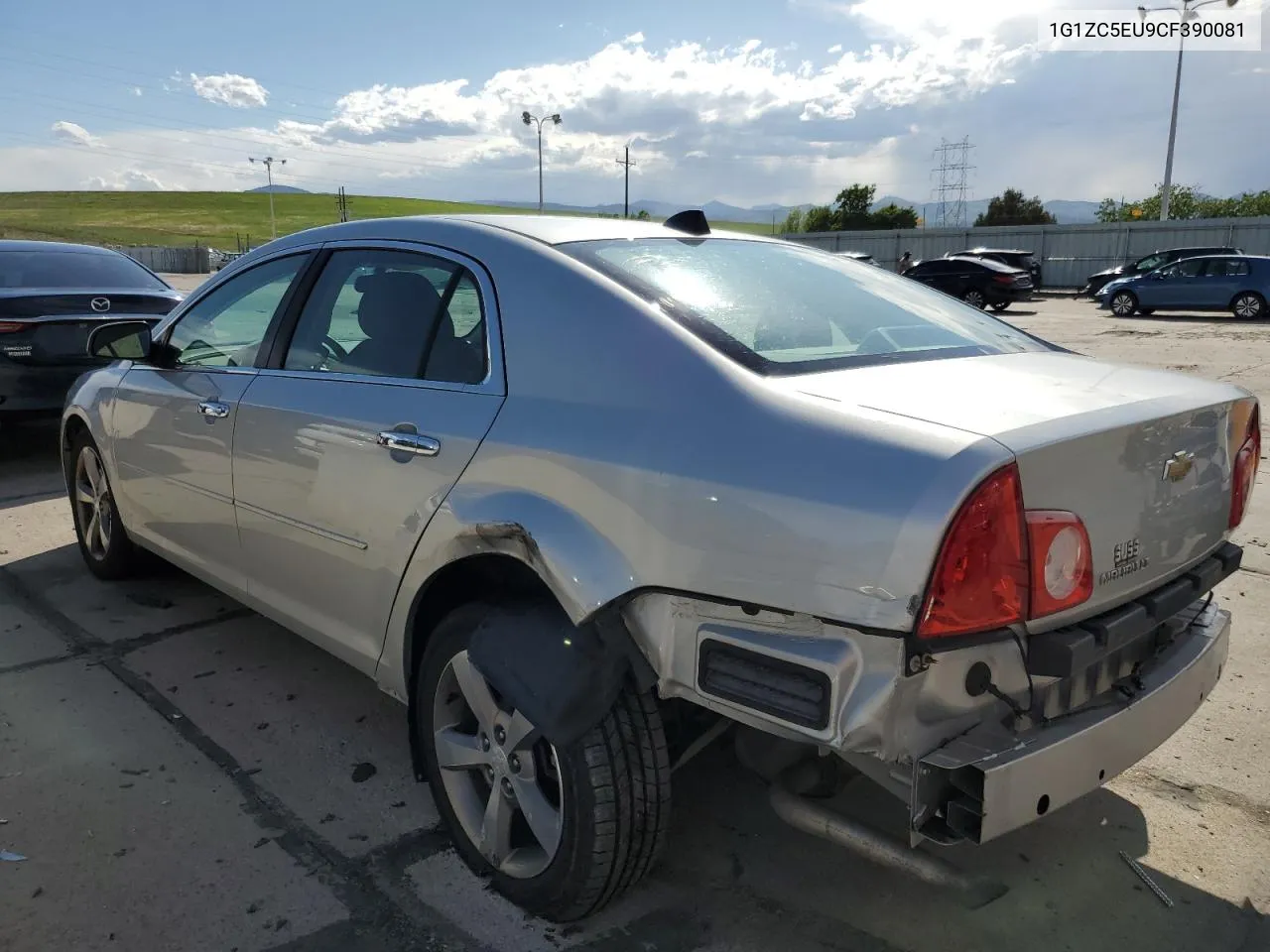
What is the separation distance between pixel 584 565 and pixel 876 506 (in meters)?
0.65

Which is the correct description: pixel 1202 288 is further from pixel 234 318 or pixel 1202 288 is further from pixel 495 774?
pixel 495 774

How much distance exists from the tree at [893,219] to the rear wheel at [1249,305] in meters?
44.9

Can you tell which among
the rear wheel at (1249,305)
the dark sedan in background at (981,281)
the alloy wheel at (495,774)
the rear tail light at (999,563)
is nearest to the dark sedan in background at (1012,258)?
the dark sedan in background at (981,281)

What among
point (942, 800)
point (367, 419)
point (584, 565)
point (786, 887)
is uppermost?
point (367, 419)

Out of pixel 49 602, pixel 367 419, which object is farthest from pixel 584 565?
pixel 49 602

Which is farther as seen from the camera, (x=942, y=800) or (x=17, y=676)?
(x=17, y=676)

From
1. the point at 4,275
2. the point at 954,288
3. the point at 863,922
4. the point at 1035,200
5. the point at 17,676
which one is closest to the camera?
the point at 863,922

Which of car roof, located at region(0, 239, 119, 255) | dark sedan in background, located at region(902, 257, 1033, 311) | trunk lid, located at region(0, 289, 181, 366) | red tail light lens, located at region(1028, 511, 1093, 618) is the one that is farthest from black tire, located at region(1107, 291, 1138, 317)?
red tail light lens, located at region(1028, 511, 1093, 618)

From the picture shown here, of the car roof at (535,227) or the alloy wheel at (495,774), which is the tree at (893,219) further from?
the alloy wheel at (495,774)

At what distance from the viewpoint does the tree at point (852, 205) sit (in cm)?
7006

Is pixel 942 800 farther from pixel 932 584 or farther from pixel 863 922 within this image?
pixel 863 922

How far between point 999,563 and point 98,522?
433cm

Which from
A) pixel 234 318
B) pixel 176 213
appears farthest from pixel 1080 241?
pixel 176 213

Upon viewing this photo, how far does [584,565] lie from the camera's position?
6.73 ft
